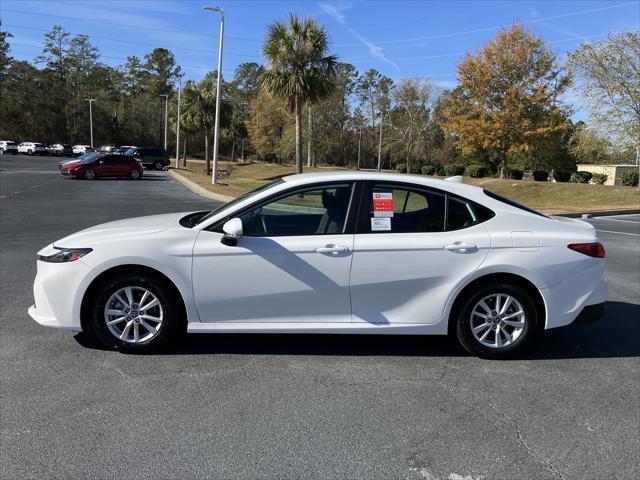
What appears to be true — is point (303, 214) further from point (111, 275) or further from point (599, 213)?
point (599, 213)

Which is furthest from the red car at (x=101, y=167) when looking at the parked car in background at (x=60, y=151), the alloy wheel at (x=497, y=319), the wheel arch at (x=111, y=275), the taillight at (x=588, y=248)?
the parked car in background at (x=60, y=151)

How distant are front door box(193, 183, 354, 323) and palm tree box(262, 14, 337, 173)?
912 inches

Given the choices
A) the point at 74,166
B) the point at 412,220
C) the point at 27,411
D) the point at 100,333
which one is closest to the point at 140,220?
the point at 100,333

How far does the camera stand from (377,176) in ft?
15.3

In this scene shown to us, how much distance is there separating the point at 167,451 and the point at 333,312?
69.9 inches

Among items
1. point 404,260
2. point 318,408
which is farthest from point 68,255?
point 404,260

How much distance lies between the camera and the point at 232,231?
13.7ft

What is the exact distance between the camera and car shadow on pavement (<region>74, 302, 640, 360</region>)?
4688mm

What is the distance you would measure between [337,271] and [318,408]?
114 cm

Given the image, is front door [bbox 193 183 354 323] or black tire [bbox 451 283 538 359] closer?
front door [bbox 193 183 354 323]

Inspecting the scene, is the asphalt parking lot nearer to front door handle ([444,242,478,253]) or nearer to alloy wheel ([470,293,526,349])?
alloy wheel ([470,293,526,349])

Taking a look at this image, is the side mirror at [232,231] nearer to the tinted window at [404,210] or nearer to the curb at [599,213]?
the tinted window at [404,210]

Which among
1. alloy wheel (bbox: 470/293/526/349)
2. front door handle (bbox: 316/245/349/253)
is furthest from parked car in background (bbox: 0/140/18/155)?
alloy wheel (bbox: 470/293/526/349)

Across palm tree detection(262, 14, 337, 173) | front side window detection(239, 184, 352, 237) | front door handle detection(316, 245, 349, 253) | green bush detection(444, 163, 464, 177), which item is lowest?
front door handle detection(316, 245, 349, 253)
